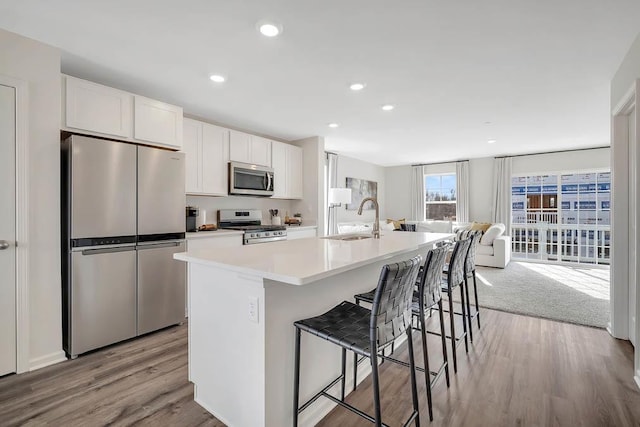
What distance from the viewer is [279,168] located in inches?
193

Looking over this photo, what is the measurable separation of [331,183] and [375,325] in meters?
5.14

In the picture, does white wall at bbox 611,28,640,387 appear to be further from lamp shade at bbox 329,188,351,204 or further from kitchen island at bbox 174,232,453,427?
lamp shade at bbox 329,188,351,204

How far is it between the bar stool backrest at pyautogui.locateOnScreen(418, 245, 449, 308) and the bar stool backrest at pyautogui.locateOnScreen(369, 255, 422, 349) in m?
0.31

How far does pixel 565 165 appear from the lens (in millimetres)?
6410

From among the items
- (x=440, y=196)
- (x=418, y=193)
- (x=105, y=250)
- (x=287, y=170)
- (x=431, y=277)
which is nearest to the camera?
(x=431, y=277)

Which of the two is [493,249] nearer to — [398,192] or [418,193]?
[418,193]

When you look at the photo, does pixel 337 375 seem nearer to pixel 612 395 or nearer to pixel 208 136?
pixel 612 395

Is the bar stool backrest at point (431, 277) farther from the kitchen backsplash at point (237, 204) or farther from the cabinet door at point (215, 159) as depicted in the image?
the kitchen backsplash at point (237, 204)

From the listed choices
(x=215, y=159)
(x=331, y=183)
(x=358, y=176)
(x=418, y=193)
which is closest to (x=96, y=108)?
(x=215, y=159)

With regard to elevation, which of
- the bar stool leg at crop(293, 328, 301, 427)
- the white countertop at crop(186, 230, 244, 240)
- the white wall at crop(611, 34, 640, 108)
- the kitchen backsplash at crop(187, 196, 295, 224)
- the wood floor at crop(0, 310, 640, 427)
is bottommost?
the wood floor at crop(0, 310, 640, 427)

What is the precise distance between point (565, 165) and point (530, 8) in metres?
5.98

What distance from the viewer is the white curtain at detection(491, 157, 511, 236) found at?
271 inches

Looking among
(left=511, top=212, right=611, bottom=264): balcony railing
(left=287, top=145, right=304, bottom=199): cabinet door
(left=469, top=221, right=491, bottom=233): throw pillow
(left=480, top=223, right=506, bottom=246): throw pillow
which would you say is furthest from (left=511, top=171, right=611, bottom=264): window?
(left=287, top=145, right=304, bottom=199): cabinet door

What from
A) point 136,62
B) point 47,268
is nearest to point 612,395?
point 47,268
